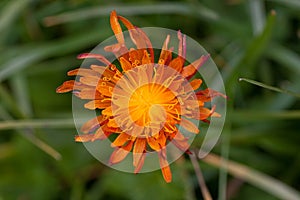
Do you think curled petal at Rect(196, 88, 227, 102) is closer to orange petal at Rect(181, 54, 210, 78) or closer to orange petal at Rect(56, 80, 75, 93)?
orange petal at Rect(181, 54, 210, 78)

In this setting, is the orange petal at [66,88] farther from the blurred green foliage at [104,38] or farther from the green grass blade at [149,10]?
the green grass blade at [149,10]

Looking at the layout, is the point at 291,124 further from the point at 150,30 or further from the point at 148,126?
the point at 148,126

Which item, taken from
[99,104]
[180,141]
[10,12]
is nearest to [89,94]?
[99,104]

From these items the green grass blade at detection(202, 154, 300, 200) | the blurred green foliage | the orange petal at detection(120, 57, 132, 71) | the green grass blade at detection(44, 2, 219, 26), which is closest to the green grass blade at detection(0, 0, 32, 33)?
the blurred green foliage

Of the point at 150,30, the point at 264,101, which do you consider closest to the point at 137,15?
the point at 150,30

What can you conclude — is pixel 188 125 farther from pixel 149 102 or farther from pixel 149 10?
pixel 149 10
